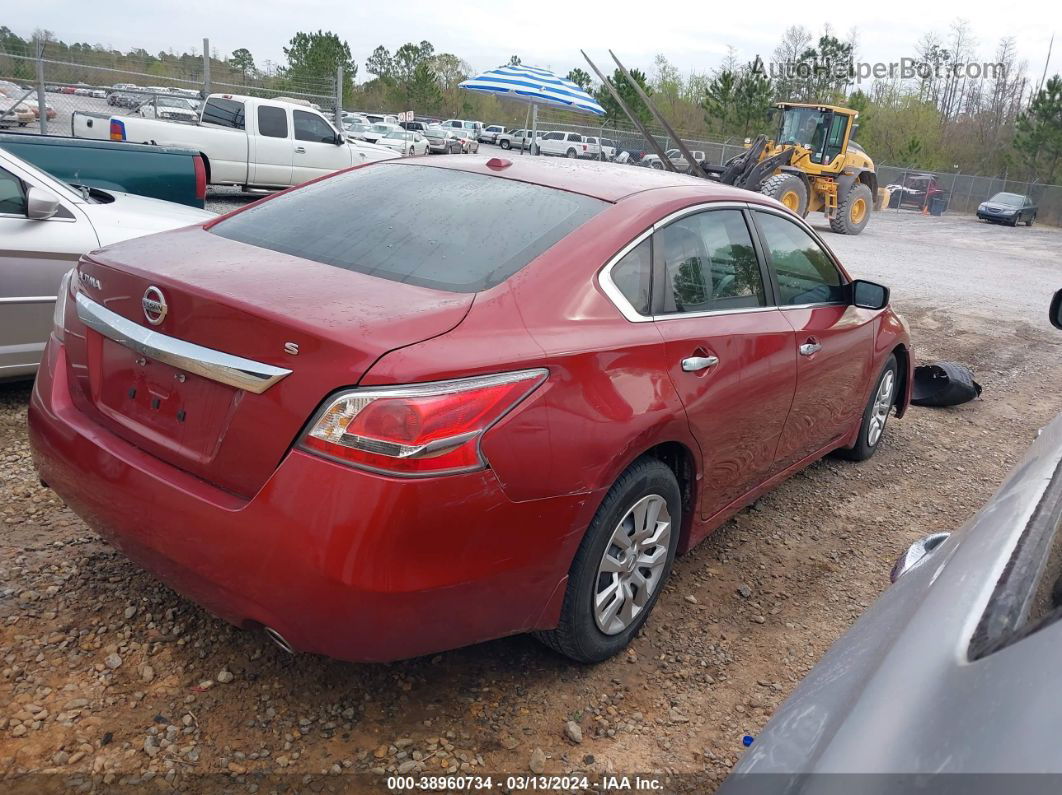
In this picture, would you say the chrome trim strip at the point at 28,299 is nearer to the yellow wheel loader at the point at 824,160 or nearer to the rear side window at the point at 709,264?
the rear side window at the point at 709,264

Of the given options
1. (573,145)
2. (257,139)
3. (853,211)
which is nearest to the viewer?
(257,139)

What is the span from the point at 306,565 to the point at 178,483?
0.46 meters

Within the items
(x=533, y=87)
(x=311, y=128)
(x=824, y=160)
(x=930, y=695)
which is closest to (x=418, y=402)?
(x=930, y=695)

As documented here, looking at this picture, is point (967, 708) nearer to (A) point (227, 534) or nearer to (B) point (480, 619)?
(B) point (480, 619)

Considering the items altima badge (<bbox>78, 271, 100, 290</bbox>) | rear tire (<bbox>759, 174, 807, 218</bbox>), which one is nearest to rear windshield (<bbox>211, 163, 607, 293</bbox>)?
altima badge (<bbox>78, 271, 100, 290</bbox>)

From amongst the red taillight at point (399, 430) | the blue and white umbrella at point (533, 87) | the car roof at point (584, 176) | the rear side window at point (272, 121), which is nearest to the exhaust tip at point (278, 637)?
the red taillight at point (399, 430)

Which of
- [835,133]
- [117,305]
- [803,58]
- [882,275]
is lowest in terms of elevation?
[882,275]

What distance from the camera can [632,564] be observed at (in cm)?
279

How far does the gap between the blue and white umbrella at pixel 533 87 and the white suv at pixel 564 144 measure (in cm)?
2022

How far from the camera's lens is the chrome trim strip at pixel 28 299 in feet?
13.8

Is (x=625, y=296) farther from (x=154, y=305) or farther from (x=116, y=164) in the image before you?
(x=116, y=164)

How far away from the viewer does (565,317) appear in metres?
2.46

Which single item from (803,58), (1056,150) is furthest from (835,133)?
(803,58)

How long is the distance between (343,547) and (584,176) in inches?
71.1
